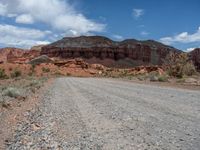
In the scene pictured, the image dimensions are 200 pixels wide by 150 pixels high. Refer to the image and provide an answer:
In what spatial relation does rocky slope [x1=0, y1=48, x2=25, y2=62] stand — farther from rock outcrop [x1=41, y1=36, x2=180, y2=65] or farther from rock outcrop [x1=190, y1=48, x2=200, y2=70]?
rock outcrop [x1=190, y1=48, x2=200, y2=70]

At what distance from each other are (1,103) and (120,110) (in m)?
4.60

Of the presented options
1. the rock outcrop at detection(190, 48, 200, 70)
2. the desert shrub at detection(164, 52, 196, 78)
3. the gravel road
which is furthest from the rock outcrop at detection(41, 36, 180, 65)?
the gravel road

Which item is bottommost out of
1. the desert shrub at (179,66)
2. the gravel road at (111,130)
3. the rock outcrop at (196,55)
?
the gravel road at (111,130)

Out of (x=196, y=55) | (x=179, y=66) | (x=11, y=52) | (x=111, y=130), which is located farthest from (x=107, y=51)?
(x=111, y=130)

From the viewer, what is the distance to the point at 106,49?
515ft

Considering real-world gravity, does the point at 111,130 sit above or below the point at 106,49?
below

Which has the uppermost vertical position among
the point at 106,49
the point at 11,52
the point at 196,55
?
the point at 106,49

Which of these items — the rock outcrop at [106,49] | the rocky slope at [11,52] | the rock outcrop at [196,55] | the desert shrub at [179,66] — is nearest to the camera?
the desert shrub at [179,66]

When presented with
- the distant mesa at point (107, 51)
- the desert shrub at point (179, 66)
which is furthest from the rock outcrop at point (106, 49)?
the desert shrub at point (179, 66)

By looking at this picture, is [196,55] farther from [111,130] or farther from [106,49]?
[111,130]

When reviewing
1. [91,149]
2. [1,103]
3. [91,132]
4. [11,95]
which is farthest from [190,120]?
[11,95]

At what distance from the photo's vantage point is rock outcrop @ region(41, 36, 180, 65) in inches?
6142

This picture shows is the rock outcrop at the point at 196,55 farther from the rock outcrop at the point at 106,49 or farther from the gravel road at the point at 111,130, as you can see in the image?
the gravel road at the point at 111,130

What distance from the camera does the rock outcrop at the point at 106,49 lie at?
156 metres
